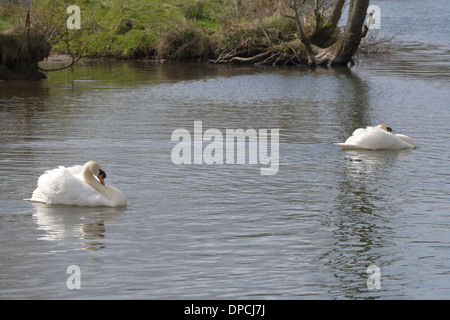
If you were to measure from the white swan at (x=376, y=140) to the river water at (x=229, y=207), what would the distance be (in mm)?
187

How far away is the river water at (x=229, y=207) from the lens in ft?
31.5

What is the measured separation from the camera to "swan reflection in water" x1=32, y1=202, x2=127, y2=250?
11328mm

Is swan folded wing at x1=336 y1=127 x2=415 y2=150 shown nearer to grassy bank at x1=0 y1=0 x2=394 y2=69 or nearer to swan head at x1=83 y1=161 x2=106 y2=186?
swan head at x1=83 y1=161 x2=106 y2=186

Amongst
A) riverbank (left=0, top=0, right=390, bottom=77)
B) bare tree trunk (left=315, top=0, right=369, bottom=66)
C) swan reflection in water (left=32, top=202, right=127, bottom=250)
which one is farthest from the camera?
riverbank (left=0, top=0, right=390, bottom=77)

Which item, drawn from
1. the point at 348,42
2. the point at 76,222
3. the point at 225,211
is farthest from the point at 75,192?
the point at 348,42

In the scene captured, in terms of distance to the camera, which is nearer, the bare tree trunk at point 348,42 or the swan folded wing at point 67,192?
the swan folded wing at point 67,192

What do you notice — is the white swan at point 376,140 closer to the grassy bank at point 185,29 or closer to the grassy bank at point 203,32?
the grassy bank at point 203,32

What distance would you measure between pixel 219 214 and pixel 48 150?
21.0 feet

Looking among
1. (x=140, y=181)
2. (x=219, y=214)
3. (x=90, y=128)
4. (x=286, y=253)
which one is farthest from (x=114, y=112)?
(x=286, y=253)

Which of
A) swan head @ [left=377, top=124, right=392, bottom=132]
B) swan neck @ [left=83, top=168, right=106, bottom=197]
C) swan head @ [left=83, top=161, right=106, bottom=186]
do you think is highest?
swan head @ [left=377, top=124, right=392, bottom=132]

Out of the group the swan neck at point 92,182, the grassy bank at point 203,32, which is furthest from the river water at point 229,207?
the grassy bank at point 203,32

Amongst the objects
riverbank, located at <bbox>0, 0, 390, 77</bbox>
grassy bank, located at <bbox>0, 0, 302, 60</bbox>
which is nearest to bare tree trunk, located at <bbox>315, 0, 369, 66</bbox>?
riverbank, located at <bbox>0, 0, 390, 77</bbox>

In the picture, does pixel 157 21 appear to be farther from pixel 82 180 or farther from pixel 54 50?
pixel 82 180

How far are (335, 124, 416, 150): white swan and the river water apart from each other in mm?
187
